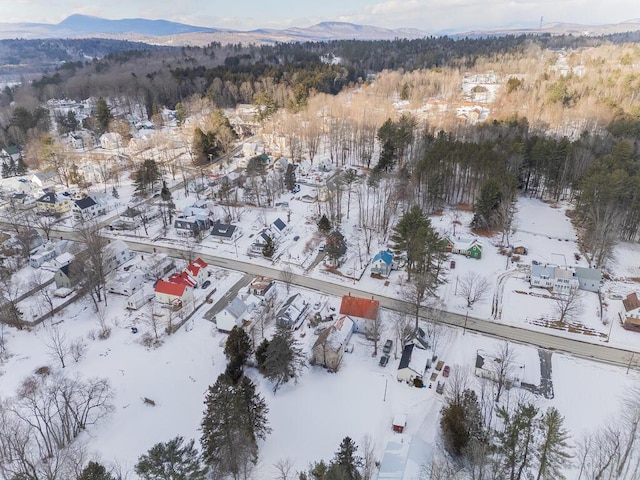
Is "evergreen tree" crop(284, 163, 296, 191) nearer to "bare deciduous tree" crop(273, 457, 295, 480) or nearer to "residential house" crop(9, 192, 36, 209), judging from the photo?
"residential house" crop(9, 192, 36, 209)

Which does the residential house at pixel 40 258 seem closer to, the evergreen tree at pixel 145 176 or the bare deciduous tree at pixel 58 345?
the bare deciduous tree at pixel 58 345

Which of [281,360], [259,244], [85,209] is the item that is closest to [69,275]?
[85,209]

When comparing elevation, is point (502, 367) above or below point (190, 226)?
above

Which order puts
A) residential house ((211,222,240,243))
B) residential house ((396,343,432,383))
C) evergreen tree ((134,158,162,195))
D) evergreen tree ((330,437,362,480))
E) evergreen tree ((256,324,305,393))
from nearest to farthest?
evergreen tree ((330,437,362,480)), evergreen tree ((256,324,305,393)), residential house ((396,343,432,383)), residential house ((211,222,240,243)), evergreen tree ((134,158,162,195))

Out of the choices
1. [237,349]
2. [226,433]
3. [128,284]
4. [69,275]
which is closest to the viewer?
[226,433]

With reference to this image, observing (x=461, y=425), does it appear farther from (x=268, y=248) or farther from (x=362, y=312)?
(x=268, y=248)

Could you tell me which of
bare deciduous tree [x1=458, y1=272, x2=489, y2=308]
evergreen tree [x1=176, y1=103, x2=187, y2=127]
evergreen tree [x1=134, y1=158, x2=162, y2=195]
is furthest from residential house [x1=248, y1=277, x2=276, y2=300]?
evergreen tree [x1=176, y1=103, x2=187, y2=127]

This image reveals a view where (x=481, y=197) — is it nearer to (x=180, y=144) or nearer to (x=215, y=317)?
(x=215, y=317)
